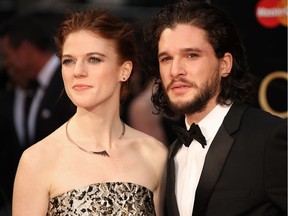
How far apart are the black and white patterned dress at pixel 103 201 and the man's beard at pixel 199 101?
0.47 meters

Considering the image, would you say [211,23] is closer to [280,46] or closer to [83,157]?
[280,46]

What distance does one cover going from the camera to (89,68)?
Result: 379cm

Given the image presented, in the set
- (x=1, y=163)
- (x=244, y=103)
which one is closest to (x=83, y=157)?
(x=244, y=103)

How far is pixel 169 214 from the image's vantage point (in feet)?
12.6

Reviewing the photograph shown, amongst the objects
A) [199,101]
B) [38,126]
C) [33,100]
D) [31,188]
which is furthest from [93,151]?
[33,100]

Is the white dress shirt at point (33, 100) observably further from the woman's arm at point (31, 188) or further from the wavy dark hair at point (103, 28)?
the woman's arm at point (31, 188)

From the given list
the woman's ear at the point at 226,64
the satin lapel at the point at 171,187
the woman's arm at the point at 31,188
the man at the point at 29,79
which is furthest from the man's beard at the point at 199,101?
the man at the point at 29,79

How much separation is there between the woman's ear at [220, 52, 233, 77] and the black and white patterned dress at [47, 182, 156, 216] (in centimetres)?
79

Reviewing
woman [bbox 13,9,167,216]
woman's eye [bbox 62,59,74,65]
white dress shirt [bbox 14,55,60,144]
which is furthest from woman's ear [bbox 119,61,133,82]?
white dress shirt [bbox 14,55,60,144]

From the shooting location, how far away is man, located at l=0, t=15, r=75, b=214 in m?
6.15

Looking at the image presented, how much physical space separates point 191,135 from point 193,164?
0.53 feet

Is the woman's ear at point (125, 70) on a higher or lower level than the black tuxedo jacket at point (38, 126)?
higher

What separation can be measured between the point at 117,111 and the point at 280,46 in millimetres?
1077

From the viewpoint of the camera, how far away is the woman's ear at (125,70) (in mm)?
3965
